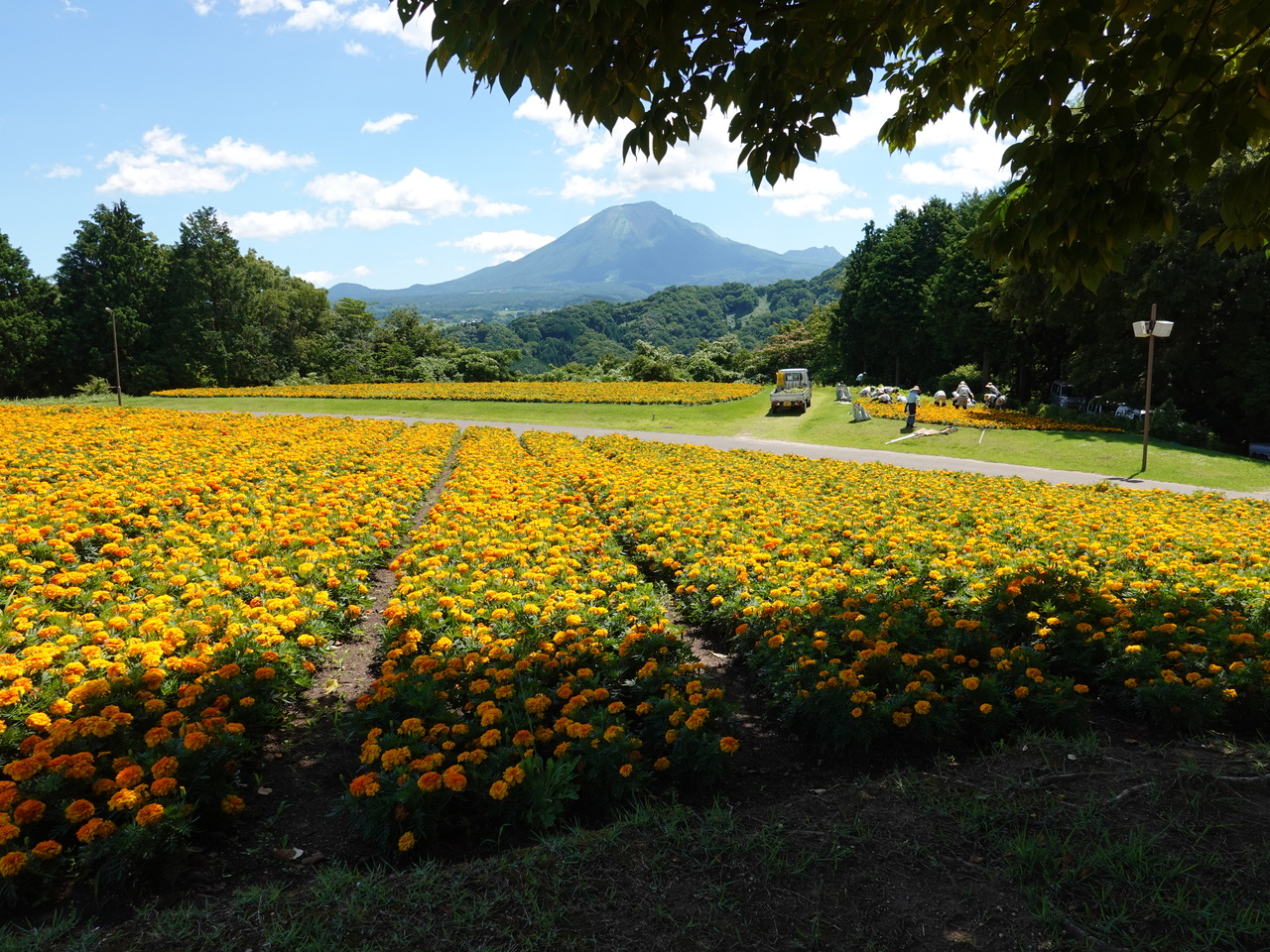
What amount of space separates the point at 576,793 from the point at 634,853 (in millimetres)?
414

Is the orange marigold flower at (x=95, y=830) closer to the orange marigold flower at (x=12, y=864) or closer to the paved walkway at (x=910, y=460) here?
the orange marigold flower at (x=12, y=864)

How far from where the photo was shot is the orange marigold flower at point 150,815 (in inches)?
Result: 111

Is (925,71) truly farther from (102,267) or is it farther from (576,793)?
(102,267)

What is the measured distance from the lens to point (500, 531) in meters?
7.26

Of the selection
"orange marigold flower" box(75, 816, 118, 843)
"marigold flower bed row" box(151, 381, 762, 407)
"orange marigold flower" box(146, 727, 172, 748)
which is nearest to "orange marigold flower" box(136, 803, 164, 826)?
"orange marigold flower" box(75, 816, 118, 843)

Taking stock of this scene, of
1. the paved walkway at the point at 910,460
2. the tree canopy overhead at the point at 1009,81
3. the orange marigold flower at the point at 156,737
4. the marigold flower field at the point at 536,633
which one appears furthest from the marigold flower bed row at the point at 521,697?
the paved walkway at the point at 910,460

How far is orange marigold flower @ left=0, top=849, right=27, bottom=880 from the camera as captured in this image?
8.57ft

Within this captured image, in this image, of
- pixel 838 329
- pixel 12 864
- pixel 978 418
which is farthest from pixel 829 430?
pixel 838 329

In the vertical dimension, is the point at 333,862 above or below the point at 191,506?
below

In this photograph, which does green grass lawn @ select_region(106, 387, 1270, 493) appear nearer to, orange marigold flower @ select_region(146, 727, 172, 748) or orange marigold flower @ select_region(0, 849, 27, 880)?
orange marigold flower @ select_region(146, 727, 172, 748)

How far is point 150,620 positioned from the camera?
443cm

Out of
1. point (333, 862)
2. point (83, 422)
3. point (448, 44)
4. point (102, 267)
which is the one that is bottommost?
point (333, 862)

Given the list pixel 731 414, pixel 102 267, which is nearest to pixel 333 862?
pixel 731 414

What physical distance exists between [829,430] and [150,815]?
23.3m
